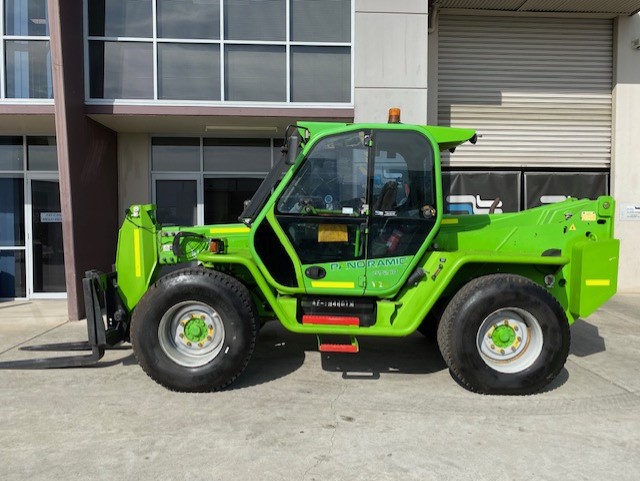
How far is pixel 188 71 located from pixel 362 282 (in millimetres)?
5271

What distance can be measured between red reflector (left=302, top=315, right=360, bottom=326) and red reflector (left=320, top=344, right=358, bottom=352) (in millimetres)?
211

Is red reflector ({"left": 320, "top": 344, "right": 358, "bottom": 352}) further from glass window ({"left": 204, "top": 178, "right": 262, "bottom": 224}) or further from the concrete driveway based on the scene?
glass window ({"left": 204, "top": 178, "right": 262, "bottom": 224})

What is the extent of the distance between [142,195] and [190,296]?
553 centimetres

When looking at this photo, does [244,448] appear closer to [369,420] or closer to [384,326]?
[369,420]

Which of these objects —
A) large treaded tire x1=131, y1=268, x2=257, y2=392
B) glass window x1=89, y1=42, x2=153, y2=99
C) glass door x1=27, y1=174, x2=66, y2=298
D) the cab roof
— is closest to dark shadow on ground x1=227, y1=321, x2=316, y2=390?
large treaded tire x1=131, y1=268, x2=257, y2=392

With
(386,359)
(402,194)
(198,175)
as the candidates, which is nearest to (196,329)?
(386,359)

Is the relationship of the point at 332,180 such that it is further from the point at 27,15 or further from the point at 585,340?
the point at 27,15

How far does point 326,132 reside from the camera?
429 centimetres

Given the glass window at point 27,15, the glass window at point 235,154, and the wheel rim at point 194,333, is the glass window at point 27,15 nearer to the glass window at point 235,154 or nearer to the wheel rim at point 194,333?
the glass window at point 235,154

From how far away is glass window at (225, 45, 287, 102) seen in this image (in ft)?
25.7

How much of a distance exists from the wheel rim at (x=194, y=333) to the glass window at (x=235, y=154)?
5.28 metres

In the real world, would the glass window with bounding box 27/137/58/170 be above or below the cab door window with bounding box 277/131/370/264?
above

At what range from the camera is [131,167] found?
29.6 feet

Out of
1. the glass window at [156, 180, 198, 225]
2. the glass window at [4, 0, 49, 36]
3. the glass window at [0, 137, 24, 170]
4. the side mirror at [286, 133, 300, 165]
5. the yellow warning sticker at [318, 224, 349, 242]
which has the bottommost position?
the yellow warning sticker at [318, 224, 349, 242]
